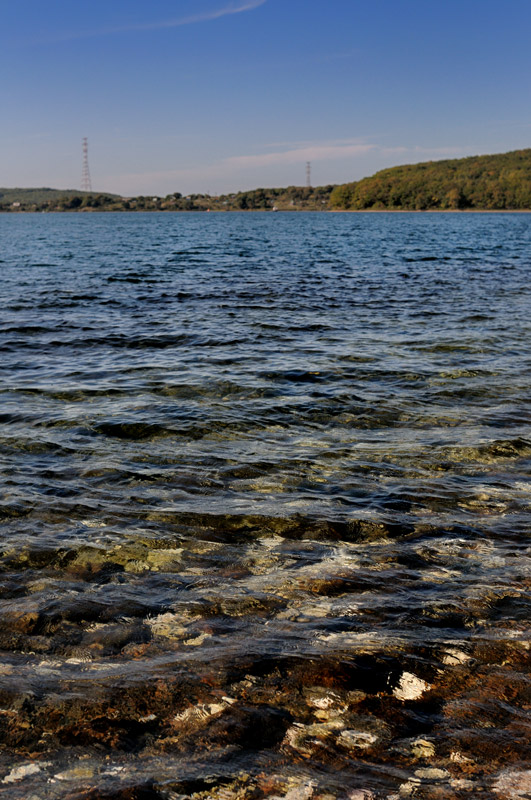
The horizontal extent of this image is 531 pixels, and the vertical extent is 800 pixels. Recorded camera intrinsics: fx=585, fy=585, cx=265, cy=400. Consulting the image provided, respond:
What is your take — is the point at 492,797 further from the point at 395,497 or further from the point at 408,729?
the point at 395,497

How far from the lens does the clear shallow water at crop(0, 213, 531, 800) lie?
295 centimetres

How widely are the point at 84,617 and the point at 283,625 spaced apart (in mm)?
1398

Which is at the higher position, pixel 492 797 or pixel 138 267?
pixel 138 267

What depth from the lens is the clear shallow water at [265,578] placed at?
116 inches

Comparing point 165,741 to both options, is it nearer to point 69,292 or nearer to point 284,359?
point 284,359

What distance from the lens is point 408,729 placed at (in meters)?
3.10

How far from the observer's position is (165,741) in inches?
120

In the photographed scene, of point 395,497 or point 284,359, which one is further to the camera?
point 284,359

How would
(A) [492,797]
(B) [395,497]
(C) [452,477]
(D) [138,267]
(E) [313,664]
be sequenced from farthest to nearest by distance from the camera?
1. (D) [138,267]
2. (C) [452,477]
3. (B) [395,497]
4. (E) [313,664]
5. (A) [492,797]

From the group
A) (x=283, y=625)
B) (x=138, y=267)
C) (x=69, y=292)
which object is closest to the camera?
(x=283, y=625)

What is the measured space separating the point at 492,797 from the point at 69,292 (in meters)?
23.7

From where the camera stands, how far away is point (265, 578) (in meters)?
4.64

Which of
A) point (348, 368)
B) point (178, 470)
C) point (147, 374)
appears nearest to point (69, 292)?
point (147, 374)

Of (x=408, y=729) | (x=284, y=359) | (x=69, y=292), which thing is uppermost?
(x=69, y=292)
